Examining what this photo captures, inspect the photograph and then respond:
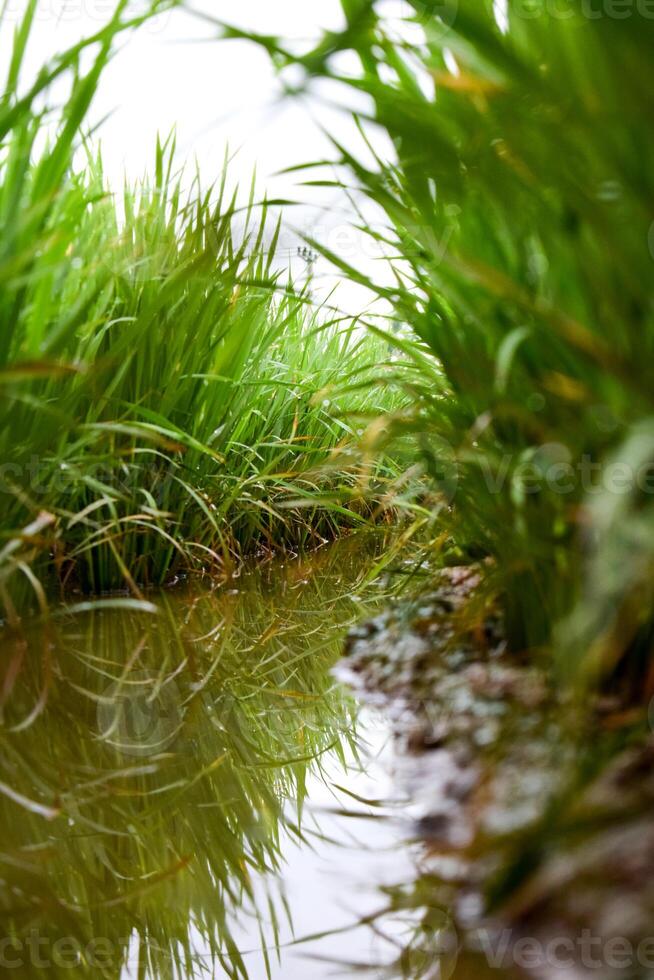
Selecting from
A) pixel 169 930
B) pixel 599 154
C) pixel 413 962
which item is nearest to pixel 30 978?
pixel 169 930

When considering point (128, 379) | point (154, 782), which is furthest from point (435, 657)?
point (128, 379)

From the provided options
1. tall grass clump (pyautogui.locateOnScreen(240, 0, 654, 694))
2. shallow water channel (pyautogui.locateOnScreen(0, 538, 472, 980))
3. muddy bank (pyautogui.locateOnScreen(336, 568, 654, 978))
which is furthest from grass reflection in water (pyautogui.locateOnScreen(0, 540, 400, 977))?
tall grass clump (pyautogui.locateOnScreen(240, 0, 654, 694))

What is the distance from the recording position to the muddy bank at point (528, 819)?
1.49 ft

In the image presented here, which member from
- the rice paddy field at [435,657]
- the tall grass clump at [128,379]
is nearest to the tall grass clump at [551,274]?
the rice paddy field at [435,657]

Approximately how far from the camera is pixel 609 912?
1.48 ft

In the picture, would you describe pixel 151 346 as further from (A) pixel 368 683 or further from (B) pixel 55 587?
(A) pixel 368 683

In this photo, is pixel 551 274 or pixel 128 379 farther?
pixel 128 379

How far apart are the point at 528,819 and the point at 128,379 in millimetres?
1259

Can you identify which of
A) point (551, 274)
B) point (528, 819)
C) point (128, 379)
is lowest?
point (528, 819)

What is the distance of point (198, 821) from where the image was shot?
679 millimetres

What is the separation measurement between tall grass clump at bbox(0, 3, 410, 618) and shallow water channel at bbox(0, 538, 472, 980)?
152mm

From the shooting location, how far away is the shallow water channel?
20.2 inches

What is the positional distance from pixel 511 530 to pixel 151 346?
3.25ft

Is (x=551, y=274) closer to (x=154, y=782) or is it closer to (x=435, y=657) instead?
(x=435, y=657)
